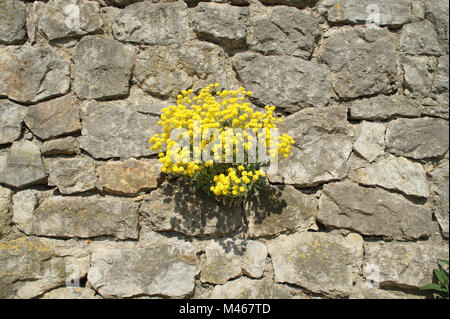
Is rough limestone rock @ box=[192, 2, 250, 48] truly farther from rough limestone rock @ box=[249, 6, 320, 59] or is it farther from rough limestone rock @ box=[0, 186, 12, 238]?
rough limestone rock @ box=[0, 186, 12, 238]

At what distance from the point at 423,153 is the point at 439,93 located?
42 cm

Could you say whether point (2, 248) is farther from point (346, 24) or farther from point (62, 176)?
point (346, 24)

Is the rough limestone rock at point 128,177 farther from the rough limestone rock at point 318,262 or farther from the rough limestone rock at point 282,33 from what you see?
the rough limestone rock at point 282,33

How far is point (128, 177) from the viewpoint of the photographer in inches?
84.4

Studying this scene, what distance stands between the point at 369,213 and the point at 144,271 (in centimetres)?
144

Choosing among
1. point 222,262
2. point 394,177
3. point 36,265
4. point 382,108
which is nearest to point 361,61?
point 382,108

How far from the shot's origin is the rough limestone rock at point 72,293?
2.09 meters

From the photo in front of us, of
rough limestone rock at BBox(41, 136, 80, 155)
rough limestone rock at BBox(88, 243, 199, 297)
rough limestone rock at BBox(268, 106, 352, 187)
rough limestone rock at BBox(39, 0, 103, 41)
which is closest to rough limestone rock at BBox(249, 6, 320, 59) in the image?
rough limestone rock at BBox(268, 106, 352, 187)

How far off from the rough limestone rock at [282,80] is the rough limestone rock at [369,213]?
599 mm

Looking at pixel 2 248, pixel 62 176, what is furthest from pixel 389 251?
pixel 2 248

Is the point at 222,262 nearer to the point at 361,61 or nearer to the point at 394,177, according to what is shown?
the point at 394,177

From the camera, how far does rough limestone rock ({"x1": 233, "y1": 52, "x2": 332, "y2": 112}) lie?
2.24 metres

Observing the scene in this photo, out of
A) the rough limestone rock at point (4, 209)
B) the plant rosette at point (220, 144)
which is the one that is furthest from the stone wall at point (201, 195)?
the plant rosette at point (220, 144)
